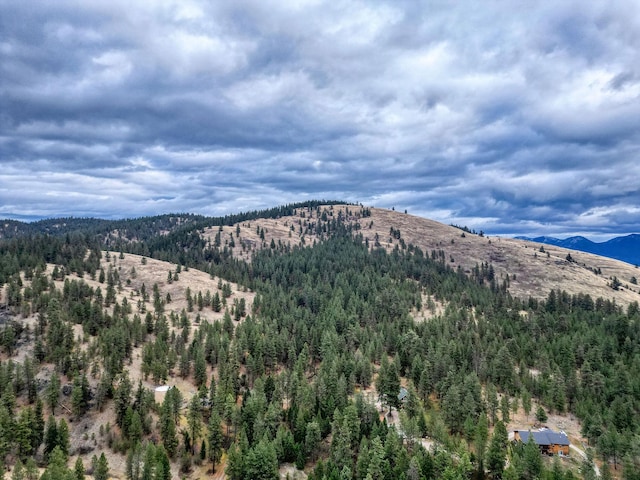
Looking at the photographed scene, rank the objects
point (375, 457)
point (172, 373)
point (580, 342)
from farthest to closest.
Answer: point (580, 342)
point (172, 373)
point (375, 457)

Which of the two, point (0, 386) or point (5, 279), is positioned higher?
point (5, 279)

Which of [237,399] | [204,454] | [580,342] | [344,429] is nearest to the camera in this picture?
[344,429]

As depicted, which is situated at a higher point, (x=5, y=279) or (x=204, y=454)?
(x=5, y=279)

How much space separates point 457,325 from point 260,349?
303ft

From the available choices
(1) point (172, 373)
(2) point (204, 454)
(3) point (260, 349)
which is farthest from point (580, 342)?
(1) point (172, 373)

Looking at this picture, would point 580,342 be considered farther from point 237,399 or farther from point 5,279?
point 5,279

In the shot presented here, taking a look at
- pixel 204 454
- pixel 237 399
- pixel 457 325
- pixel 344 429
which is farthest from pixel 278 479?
pixel 457 325

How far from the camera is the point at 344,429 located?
300 feet

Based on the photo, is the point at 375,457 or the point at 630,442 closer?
Answer: the point at 375,457

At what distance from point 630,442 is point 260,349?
109331mm

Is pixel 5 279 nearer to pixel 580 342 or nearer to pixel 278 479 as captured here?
pixel 278 479

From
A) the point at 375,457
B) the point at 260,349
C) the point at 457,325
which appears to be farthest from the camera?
the point at 457,325

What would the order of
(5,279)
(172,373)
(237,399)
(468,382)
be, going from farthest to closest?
1. (5,279)
2. (172,373)
3. (237,399)
4. (468,382)

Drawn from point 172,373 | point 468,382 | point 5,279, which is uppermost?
point 5,279
